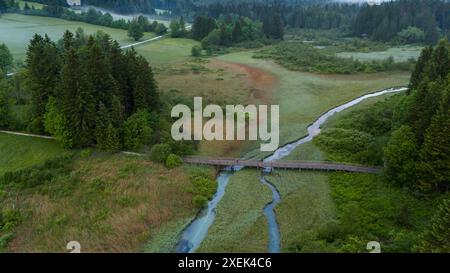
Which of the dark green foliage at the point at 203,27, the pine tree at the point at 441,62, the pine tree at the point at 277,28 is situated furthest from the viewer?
the pine tree at the point at 277,28

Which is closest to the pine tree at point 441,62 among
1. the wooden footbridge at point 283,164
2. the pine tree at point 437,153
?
the pine tree at point 437,153

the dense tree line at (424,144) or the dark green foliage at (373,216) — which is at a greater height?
the dense tree line at (424,144)

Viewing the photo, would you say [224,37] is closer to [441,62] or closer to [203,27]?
[203,27]

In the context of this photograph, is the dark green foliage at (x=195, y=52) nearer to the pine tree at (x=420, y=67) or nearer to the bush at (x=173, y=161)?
the pine tree at (x=420, y=67)

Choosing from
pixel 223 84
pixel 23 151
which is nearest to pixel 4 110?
pixel 23 151

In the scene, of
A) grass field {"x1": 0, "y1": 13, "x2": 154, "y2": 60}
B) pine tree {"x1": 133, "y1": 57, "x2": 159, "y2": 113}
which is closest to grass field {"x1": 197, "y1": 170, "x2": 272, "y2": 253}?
pine tree {"x1": 133, "y1": 57, "x2": 159, "y2": 113}
